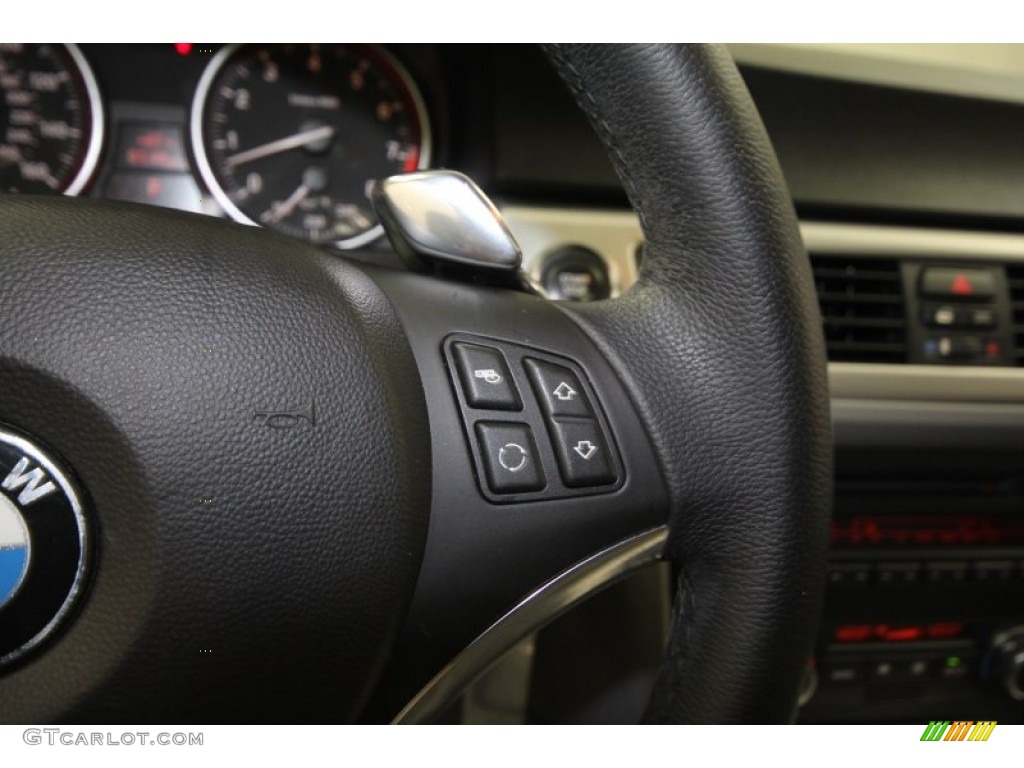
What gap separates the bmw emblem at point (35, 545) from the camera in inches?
14.7

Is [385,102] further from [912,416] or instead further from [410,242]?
[912,416]

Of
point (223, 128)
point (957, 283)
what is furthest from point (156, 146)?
point (957, 283)

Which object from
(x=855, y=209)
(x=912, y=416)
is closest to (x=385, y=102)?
(x=855, y=209)

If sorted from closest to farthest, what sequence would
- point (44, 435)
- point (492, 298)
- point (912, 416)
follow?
point (44, 435) → point (492, 298) → point (912, 416)

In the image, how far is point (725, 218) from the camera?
1.55 feet

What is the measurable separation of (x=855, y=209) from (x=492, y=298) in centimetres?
60

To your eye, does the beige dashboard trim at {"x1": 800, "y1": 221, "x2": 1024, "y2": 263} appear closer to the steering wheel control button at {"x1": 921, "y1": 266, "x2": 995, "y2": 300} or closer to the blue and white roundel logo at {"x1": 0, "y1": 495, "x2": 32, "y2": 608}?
the steering wheel control button at {"x1": 921, "y1": 266, "x2": 995, "y2": 300}

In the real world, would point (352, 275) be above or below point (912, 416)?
above

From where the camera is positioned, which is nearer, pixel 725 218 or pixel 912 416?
pixel 725 218

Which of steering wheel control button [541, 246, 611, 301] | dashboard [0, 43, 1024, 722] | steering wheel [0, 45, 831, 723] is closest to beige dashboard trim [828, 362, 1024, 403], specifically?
dashboard [0, 43, 1024, 722]

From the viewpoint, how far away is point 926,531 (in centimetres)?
96

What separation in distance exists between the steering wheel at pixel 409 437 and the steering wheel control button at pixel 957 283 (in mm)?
500

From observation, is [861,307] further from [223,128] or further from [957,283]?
[223,128]
